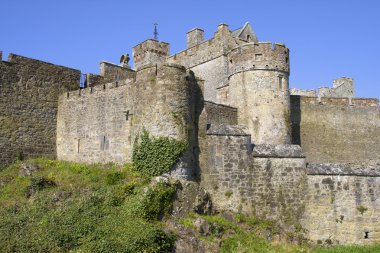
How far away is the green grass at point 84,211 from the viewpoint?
17062 millimetres

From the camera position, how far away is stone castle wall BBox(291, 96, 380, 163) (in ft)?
90.5

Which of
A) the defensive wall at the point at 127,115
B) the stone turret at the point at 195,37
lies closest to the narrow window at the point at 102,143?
the defensive wall at the point at 127,115

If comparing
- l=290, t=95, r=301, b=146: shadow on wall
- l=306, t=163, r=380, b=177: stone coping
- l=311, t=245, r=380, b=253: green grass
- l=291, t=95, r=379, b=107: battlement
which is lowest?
l=311, t=245, r=380, b=253: green grass

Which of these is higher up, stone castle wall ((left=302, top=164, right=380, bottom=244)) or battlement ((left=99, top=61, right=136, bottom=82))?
battlement ((left=99, top=61, right=136, bottom=82))

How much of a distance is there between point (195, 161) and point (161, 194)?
286cm

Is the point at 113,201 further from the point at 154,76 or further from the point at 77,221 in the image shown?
the point at 154,76

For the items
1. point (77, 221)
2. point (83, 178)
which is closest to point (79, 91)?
point (83, 178)

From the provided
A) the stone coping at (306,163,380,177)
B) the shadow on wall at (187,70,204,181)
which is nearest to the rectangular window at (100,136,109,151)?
the shadow on wall at (187,70,204,181)

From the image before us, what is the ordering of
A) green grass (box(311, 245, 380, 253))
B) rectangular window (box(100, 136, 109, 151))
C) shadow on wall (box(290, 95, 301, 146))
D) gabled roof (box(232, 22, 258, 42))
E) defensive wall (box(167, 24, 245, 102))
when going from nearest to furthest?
green grass (box(311, 245, 380, 253)) → rectangular window (box(100, 136, 109, 151)) → shadow on wall (box(290, 95, 301, 146)) → defensive wall (box(167, 24, 245, 102)) → gabled roof (box(232, 22, 258, 42))

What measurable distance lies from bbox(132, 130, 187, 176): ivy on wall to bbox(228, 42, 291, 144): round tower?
5074 millimetres

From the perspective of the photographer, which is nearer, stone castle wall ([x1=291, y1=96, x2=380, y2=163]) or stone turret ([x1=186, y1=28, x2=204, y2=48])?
stone castle wall ([x1=291, y1=96, x2=380, y2=163])

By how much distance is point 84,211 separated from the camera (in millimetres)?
18844

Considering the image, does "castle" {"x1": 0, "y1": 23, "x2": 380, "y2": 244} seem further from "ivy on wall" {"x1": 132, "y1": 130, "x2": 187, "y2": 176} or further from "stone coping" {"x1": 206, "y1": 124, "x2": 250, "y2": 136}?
"ivy on wall" {"x1": 132, "y1": 130, "x2": 187, "y2": 176}

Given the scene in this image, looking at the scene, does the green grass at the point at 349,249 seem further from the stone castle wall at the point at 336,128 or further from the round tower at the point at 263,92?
the stone castle wall at the point at 336,128
